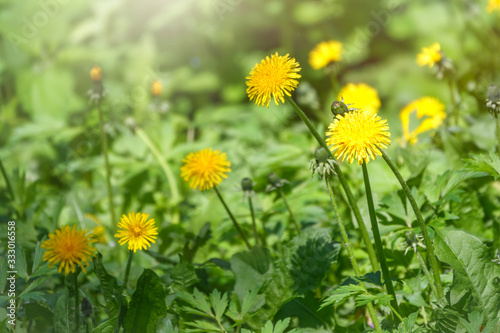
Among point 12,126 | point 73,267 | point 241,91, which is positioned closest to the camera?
point 73,267

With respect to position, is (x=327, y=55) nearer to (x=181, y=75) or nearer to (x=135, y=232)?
(x=181, y=75)

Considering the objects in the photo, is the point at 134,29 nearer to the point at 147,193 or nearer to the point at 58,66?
the point at 58,66

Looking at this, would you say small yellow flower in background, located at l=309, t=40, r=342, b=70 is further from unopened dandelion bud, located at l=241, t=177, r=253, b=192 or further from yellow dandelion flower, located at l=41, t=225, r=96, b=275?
yellow dandelion flower, located at l=41, t=225, r=96, b=275

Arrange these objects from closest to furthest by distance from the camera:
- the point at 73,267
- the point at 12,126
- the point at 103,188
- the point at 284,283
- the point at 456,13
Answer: the point at 73,267, the point at 284,283, the point at 103,188, the point at 12,126, the point at 456,13

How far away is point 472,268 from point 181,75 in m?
2.50

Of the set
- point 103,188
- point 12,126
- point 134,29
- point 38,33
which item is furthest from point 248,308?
point 134,29

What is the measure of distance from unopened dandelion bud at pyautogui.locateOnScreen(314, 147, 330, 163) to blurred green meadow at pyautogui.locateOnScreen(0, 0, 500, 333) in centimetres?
27

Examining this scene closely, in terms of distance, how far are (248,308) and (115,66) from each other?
248 centimetres

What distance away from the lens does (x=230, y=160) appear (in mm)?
2242

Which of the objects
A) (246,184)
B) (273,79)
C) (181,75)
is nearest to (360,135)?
(273,79)

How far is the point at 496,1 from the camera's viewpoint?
209 centimetres

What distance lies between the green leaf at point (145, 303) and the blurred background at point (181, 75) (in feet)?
3.07

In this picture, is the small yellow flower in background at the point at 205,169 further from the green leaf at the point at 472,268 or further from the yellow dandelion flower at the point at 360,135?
the green leaf at the point at 472,268

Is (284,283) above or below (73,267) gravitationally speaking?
below
